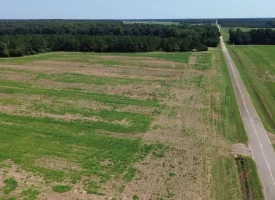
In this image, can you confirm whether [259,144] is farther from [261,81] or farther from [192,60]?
[192,60]

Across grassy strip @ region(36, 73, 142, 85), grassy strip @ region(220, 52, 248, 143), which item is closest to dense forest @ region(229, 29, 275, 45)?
grassy strip @ region(220, 52, 248, 143)

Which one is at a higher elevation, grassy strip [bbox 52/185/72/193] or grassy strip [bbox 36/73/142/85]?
grassy strip [bbox 36/73/142/85]

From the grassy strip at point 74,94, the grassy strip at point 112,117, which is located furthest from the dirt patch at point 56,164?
the grassy strip at point 74,94

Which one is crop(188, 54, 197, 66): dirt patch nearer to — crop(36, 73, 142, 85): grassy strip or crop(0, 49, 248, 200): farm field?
crop(0, 49, 248, 200): farm field

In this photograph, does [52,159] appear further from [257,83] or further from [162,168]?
[257,83]

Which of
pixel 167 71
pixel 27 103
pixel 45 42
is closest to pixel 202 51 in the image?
pixel 167 71

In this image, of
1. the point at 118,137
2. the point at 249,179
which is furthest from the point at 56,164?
the point at 249,179
